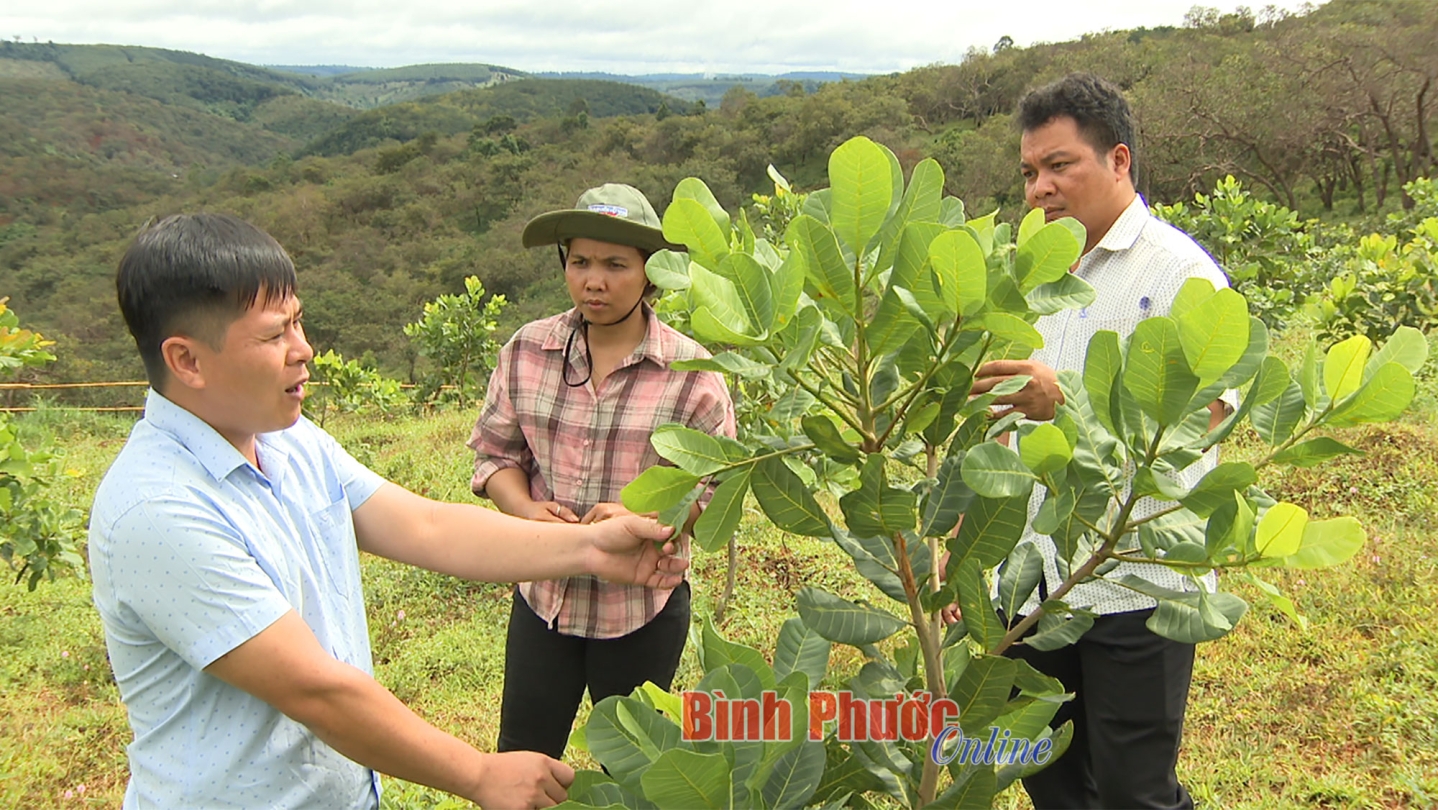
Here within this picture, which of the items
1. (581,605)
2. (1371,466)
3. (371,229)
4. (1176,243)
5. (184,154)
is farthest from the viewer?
(184,154)

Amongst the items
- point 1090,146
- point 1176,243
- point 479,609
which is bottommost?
point 479,609

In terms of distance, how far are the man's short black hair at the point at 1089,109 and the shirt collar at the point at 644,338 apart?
87 cm

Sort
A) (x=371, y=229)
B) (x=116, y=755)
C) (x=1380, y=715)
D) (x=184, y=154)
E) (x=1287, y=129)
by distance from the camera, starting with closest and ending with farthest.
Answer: (x=1380, y=715), (x=116, y=755), (x=1287, y=129), (x=371, y=229), (x=184, y=154)

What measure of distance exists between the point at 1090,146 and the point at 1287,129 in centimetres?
1985

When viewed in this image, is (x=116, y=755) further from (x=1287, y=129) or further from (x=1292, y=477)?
(x=1287, y=129)

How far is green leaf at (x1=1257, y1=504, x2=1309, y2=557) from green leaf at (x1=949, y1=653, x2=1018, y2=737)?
0.24 metres

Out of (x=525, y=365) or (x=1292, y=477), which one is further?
(x=1292, y=477)

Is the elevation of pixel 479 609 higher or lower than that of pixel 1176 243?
lower

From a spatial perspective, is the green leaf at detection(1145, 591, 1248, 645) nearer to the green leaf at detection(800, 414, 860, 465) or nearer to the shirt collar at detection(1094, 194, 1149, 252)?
the green leaf at detection(800, 414, 860, 465)

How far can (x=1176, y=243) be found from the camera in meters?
1.75

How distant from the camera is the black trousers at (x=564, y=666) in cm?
200

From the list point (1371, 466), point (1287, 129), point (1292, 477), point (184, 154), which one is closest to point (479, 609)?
point (1292, 477)

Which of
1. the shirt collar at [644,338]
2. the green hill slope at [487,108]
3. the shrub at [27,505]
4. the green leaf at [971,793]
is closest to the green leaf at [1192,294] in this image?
the green leaf at [971,793]

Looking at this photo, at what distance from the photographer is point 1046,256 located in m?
0.79
